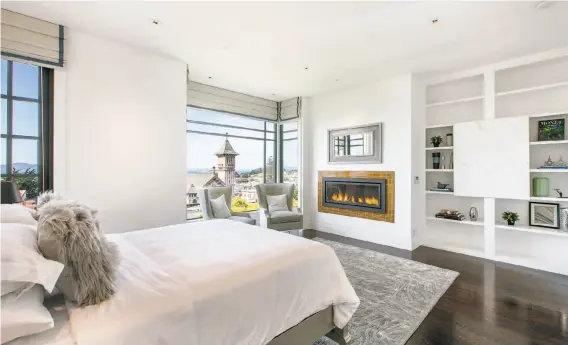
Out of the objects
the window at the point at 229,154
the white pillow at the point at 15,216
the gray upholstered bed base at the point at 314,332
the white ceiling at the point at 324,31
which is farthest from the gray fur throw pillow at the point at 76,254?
the window at the point at 229,154

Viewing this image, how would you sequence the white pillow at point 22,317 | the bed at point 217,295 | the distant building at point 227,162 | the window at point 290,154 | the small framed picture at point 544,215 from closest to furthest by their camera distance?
the white pillow at point 22,317, the bed at point 217,295, the small framed picture at point 544,215, the distant building at point 227,162, the window at point 290,154

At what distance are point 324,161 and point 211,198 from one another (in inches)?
94.7

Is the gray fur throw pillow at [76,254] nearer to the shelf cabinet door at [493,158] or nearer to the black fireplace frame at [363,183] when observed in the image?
the black fireplace frame at [363,183]

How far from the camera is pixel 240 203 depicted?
5812 mm

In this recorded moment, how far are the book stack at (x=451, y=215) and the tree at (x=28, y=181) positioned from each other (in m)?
5.38

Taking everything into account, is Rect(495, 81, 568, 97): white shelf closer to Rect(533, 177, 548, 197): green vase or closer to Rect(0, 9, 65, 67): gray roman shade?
Rect(533, 177, 548, 197): green vase

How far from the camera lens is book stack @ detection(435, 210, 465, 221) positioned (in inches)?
163

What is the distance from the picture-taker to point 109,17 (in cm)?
267

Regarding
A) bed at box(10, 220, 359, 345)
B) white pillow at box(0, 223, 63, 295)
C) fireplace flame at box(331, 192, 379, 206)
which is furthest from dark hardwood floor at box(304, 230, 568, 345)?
white pillow at box(0, 223, 63, 295)

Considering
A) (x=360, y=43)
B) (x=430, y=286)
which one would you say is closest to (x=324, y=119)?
(x=360, y=43)

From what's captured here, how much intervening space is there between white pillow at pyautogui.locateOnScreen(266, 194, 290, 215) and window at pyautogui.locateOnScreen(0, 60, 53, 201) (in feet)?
10.1

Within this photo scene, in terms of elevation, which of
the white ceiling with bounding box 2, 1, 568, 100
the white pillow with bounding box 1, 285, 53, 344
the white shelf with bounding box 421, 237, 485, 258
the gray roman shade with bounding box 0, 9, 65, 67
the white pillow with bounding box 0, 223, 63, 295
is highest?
the white ceiling with bounding box 2, 1, 568, 100

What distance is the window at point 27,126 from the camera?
8.79 feet

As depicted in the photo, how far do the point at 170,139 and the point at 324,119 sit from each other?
309 centimetres
